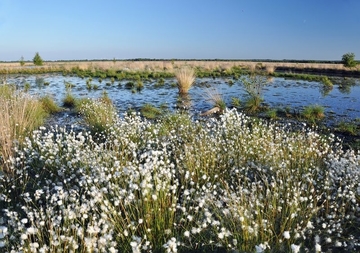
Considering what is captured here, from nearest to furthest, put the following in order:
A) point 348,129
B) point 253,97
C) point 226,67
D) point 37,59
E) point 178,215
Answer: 1. point 178,215
2. point 348,129
3. point 253,97
4. point 226,67
5. point 37,59

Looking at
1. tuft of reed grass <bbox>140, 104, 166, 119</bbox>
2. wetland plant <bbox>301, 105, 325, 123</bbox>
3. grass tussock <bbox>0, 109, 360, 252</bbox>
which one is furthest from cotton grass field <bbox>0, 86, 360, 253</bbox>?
wetland plant <bbox>301, 105, 325, 123</bbox>

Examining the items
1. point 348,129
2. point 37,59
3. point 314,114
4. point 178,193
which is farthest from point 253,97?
point 37,59

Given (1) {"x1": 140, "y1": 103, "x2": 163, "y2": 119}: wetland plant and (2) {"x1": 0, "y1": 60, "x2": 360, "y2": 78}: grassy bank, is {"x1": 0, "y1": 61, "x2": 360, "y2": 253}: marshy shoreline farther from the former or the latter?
(2) {"x1": 0, "y1": 60, "x2": 360, "y2": 78}: grassy bank

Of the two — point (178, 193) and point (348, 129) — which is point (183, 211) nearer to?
point (178, 193)

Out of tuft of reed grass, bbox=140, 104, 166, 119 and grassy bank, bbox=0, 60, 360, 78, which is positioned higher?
grassy bank, bbox=0, 60, 360, 78

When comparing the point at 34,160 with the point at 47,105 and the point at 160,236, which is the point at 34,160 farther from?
the point at 47,105

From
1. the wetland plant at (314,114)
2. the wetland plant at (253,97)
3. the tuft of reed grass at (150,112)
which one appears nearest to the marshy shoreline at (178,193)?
the wetland plant at (314,114)

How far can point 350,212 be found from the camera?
402 cm

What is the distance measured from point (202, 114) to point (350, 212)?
392 inches

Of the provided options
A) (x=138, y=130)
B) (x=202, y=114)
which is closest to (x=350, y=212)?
(x=138, y=130)

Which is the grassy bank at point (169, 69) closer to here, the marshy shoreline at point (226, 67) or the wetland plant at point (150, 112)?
the marshy shoreline at point (226, 67)

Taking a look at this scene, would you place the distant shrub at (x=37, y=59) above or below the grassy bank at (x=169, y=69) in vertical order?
above

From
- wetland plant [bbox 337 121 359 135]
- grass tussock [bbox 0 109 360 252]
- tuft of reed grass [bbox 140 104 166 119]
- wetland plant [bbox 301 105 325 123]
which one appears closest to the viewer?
grass tussock [bbox 0 109 360 252]

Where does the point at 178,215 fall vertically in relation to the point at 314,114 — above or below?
below
